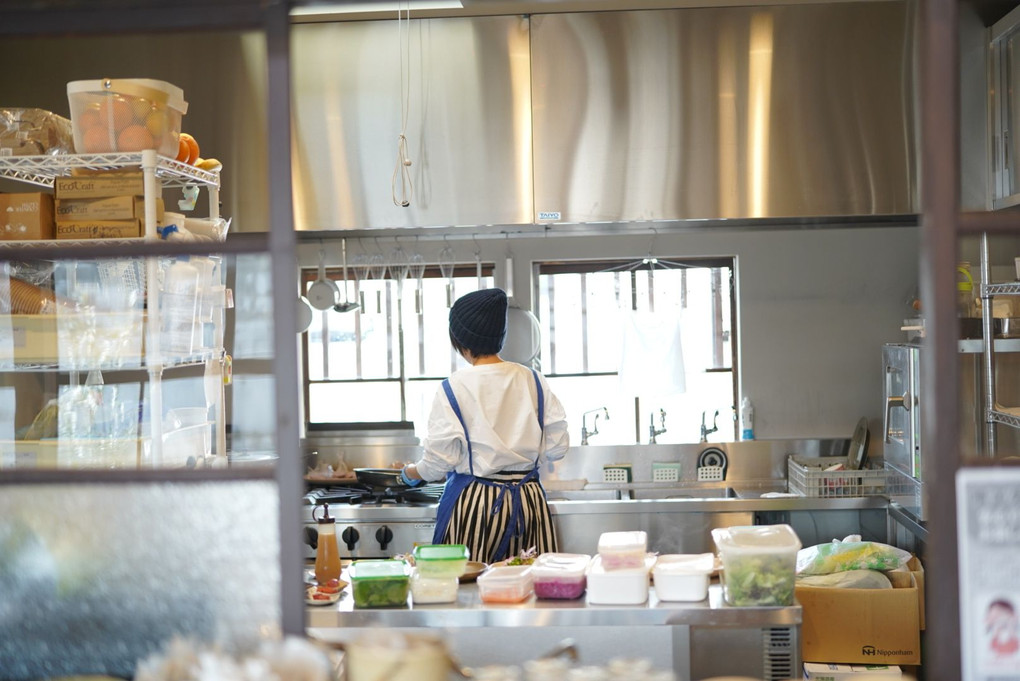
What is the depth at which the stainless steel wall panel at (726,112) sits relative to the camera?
369cm

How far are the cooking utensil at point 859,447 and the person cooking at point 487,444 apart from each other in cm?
172

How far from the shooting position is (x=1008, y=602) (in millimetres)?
1455

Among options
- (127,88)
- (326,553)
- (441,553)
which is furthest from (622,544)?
(127,88)

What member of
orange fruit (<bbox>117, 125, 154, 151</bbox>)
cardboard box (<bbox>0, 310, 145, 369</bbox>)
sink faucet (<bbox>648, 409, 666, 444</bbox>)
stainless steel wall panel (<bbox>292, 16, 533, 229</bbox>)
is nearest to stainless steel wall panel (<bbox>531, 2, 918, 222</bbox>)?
stainless steel wall panel (<bbox>292, 16, 533, 229</bbox>)

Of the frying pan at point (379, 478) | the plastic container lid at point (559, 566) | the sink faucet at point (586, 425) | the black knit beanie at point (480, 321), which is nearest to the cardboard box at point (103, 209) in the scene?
the black knit beanie at point (480, 321)

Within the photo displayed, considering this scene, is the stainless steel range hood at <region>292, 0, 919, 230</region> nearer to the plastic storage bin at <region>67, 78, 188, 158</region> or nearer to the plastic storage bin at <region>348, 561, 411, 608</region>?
the plastic storage bin at <region>67, 78, 188, 158</region>

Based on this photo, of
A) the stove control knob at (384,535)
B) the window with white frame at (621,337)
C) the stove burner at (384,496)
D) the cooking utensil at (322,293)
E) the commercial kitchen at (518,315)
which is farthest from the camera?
the window with white frame at (621,337)

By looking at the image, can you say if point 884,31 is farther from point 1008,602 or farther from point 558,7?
point 1008,602

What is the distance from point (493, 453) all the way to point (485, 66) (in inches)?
61.0

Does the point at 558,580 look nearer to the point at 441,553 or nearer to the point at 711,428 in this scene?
the point at 441,553

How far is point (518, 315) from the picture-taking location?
4.36 metres

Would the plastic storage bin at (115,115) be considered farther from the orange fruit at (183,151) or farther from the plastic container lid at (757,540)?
the plastic container lid at (757,540)

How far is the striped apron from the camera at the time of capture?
3.19 m

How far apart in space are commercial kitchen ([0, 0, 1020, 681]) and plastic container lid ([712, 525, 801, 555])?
6cm
